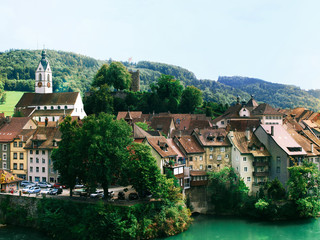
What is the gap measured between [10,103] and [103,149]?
10407 centimetres

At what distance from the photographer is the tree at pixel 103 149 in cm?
4888

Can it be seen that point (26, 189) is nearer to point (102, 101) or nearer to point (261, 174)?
point (261, 174)

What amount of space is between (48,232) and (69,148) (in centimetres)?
993

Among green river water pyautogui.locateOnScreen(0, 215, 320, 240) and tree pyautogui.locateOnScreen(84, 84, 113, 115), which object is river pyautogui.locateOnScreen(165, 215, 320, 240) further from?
tree pyautogui.locateOnScreen(84, 84, 113, 115)

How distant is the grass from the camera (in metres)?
132

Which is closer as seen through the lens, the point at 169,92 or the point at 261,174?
the point at 261,174

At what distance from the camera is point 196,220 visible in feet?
184

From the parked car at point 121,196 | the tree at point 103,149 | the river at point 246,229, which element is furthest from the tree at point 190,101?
the parked car at point 121,196

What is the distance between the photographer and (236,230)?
53469 mm

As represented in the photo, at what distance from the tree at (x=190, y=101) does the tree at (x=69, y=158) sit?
57.4 meters

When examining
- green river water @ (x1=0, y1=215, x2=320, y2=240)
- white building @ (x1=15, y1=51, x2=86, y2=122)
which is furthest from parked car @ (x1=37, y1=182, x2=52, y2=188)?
white building @ (x1=15, y1=51, x2=86, y2=122)

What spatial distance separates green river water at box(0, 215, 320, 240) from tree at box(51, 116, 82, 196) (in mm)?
7225

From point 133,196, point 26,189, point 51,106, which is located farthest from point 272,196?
point 51,106

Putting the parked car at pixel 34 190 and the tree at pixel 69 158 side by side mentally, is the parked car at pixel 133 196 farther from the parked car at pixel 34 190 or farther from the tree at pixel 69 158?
the parked car at pixel 34 190
